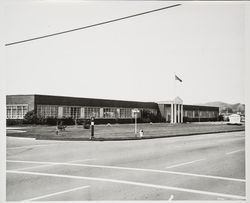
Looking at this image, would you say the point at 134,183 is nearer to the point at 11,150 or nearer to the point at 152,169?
the point at 152,169

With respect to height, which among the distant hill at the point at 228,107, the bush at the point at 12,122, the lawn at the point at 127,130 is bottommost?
the lawn at the point at 127,130

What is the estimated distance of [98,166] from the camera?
25.3ft

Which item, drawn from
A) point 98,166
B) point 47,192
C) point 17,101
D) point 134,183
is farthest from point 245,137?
point 17,101

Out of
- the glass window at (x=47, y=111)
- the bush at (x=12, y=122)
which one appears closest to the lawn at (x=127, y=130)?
the glass window at (x=47, y=111)

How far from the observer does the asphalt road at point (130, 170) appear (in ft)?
20.4

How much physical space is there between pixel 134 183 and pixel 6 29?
4886 mm

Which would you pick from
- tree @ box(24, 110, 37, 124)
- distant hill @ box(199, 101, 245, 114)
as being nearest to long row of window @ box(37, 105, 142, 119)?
tree @ box(24, 110, 37, 124)

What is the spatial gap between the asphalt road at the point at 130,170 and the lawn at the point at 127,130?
0.27m

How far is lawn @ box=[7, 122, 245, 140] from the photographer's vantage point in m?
9.27

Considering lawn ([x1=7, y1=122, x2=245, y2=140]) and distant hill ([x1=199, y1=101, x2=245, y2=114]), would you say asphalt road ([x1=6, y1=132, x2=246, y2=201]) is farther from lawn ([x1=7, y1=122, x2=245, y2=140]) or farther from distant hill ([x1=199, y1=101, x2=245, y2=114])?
distant hill ([x1=199, y1=101, x2=245, y2=114])

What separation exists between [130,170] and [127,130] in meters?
3.75

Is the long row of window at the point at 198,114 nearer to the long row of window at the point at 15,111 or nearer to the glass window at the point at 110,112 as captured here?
the glass window at the point at 110,112

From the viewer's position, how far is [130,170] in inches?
294

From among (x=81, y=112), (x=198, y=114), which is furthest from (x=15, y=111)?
(x=198, y=114)
